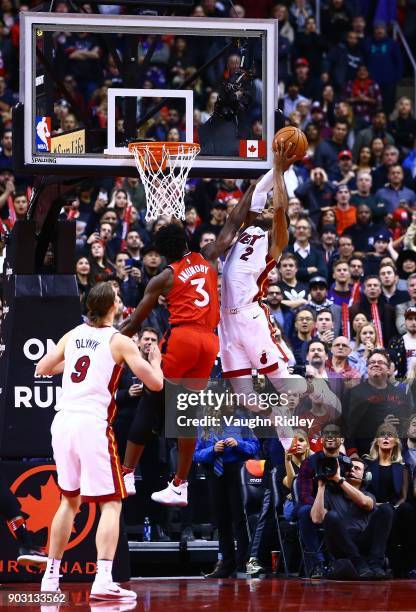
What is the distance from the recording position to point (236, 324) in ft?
34.8

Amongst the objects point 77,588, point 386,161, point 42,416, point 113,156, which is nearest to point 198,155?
point 113,156

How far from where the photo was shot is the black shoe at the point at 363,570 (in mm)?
11039

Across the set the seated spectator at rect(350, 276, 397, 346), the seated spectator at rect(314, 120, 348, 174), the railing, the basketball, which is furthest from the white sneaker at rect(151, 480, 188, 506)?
the railing

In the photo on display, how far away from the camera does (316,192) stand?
1798cm

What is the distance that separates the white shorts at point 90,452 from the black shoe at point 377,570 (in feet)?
9.11

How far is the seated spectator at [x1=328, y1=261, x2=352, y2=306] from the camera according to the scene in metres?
15.6

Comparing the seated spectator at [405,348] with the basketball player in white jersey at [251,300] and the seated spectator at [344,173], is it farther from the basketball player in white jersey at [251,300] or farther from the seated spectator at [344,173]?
Answer: the seated spectator at [344,173]

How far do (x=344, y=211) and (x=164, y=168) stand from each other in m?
7.51

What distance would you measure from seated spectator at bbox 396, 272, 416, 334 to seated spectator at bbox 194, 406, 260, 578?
12.7ft

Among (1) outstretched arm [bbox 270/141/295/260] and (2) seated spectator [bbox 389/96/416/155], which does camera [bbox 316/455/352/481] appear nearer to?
(1) outstretched arm [bbox 270/141/295/260]

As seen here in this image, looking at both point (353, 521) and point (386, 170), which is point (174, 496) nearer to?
point (353, 521)

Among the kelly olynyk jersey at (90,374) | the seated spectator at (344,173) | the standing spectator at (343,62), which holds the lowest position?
the kelly olynyk jersey at (90,374)

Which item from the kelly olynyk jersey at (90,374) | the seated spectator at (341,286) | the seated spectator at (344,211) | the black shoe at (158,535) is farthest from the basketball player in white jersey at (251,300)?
the seated spectator at (344,211)

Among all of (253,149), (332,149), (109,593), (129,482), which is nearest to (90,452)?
(109,593)
